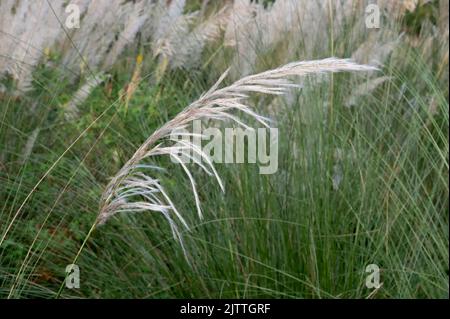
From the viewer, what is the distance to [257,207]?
368cm

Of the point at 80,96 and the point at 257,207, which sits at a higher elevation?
the point at 80,96

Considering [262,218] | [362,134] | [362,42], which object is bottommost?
[262,218]

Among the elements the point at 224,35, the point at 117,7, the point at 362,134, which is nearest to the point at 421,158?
the point at 362,134

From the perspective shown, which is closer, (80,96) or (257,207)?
(257,207)

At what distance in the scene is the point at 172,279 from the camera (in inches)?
145

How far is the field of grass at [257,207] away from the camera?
359 cm

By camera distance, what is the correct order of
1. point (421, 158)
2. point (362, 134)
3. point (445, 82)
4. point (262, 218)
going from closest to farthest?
1. point (262, 218)
2. point (362, 134)
3. point (421, 158)
4. point (445, 82)

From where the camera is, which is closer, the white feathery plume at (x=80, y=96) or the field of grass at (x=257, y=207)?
the field of grass at (x=257, y=207)

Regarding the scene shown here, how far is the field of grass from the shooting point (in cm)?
359

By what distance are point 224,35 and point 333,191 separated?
3.23 feet

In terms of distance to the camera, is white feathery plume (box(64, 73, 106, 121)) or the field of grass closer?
the field of grass

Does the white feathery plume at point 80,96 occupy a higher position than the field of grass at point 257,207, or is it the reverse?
the white feathery plume at point 80,96

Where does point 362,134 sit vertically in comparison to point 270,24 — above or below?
below
